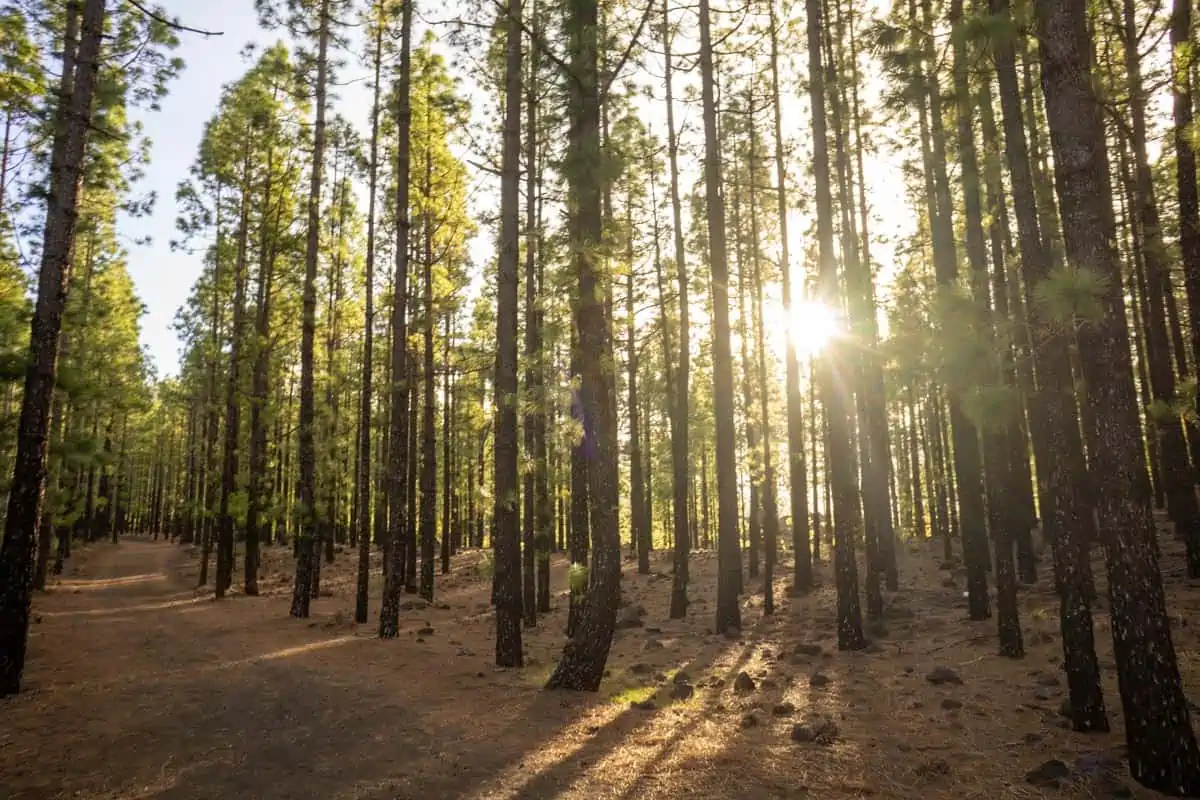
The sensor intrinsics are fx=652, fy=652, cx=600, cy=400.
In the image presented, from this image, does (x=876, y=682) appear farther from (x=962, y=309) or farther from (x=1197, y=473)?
(x=1197, y=473)

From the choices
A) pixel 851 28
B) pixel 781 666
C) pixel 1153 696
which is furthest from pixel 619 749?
pixel 851 28

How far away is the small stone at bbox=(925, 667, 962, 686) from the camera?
30.8 feet

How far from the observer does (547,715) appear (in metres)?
7.70

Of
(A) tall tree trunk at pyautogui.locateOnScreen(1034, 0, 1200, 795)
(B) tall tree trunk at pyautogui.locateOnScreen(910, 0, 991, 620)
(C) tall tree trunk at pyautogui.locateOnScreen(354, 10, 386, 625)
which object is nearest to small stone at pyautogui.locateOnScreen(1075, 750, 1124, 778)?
(A) tall tree trunk at pyautogui.locateOnScreen(1034, 0, 1200, 795)

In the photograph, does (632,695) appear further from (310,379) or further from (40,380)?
(310,379)

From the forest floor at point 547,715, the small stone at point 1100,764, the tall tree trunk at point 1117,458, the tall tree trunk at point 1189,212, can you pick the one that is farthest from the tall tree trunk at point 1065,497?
the tall tree trunk at point 1189,212

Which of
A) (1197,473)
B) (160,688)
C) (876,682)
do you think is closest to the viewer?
(160,688)

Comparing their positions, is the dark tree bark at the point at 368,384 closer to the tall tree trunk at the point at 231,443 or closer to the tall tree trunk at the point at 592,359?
the tall tree trunk at the point at 231,443

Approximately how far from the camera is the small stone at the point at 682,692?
9.02m

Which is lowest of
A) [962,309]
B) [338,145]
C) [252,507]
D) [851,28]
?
[252,507]

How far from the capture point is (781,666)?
11266 millimetres

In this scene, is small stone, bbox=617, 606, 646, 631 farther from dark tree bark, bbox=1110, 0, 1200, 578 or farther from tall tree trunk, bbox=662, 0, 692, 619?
dark tree bark, bbox=1110, 0, 1200, 578

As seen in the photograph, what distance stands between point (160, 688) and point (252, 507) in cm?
1189

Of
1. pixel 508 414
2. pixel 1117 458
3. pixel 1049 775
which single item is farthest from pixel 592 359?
pixel 1049 775
